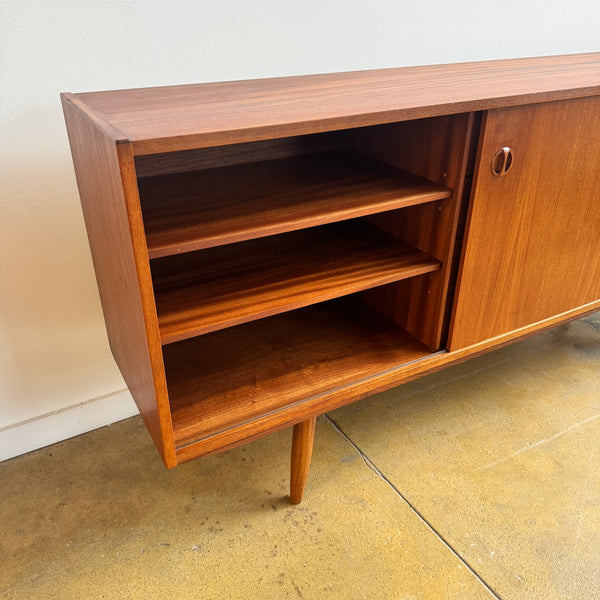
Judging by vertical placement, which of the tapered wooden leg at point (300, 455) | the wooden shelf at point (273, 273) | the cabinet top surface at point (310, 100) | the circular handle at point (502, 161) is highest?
the cabinet top surface at point (310, 100)

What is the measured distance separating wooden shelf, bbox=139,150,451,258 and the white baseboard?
1.70 ft

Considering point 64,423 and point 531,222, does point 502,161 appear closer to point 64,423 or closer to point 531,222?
point 531,222

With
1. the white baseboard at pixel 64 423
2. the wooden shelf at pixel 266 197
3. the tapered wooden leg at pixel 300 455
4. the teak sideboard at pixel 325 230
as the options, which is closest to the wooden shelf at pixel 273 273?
Answer: the teak sideboard at pixel 325 230

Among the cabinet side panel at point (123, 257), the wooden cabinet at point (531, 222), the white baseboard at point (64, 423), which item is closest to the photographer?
the cabinet side panel at point (123, 257)

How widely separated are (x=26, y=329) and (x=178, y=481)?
0.40m

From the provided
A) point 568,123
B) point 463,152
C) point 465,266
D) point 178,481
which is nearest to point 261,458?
point 178,481

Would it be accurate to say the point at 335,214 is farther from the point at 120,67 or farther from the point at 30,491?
the point at 30,491

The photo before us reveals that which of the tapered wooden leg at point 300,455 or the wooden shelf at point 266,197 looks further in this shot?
the tapered wooden leg at point 300,455

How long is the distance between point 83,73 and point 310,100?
1.32 ft

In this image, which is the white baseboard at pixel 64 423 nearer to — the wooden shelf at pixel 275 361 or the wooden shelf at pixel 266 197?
the wooden shelf at pixel 275 361

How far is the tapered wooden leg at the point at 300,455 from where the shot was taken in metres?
0.91

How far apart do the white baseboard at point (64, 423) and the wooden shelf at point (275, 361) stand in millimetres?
305

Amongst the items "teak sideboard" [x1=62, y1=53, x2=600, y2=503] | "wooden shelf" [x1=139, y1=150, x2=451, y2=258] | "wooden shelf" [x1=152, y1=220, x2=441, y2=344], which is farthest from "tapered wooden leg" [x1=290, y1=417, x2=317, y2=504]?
"wooden shelf" [x1=139, y1=150, x2=451, y2=258]

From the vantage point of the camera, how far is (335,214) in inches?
29.6
